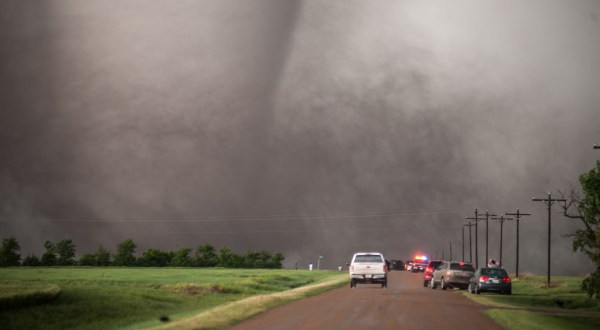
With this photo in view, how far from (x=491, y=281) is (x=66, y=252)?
6044 inches

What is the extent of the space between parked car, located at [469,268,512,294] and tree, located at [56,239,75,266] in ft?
477

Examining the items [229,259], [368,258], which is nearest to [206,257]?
[229,259]

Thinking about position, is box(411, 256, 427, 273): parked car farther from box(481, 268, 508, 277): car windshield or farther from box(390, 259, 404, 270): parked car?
box(481, 268, 508, 277): car windshield

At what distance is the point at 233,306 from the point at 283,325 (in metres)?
9.26

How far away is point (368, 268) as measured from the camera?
5672cm

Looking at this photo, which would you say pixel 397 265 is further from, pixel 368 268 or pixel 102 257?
pixel 368 268

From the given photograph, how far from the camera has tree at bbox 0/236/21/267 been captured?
543ft

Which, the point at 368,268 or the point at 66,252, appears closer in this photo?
the point at 368,268

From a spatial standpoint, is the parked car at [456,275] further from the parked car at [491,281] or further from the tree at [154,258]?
the tree at [154,258]

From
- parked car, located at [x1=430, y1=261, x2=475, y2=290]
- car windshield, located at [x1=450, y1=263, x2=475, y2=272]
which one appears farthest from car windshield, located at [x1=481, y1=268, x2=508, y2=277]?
car windshield, located at [x1=450, y1=263, x2=475, y2=272]

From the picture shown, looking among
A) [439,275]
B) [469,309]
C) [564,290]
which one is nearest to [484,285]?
[439,275]

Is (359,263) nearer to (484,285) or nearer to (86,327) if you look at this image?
(484,285)

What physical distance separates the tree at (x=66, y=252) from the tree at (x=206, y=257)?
1244 inches

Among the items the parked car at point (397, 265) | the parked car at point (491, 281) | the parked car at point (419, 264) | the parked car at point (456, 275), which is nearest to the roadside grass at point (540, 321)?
the parked car at point (491, 281)
